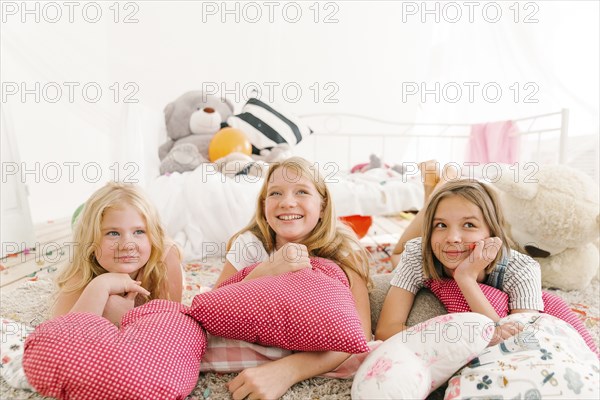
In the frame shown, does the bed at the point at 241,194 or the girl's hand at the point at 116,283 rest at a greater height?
the bed at the point at 241,194

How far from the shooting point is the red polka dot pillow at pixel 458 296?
0.85 m

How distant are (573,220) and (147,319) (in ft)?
3.72

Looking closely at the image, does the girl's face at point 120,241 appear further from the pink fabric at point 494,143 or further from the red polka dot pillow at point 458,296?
the pink fabric at point 494,143

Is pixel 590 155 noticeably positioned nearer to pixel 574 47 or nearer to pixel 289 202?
pixel 574 47

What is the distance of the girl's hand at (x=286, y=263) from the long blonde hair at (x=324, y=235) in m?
0.14

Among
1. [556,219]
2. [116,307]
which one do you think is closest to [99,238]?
[116,307]

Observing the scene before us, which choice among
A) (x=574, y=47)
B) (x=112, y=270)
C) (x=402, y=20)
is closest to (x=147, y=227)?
(x=112, y=270)

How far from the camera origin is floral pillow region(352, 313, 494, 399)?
623 mm

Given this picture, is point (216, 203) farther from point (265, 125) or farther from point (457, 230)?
point (457, 230)

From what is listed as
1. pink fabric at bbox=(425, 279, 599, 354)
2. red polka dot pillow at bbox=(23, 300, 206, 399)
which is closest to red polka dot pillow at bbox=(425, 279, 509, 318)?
pink fabric at bbox=(425, 279, 599, 354)

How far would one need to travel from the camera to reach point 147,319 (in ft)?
2.32

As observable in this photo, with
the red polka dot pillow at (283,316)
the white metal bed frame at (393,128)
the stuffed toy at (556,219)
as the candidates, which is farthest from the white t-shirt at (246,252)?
the white metal bed frame at (393,128)

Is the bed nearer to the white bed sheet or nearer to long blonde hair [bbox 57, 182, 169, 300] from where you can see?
the white bed sheet

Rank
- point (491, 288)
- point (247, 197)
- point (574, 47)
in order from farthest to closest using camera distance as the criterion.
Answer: point (574, 47)
point (247, 197)
point (491, 288)
